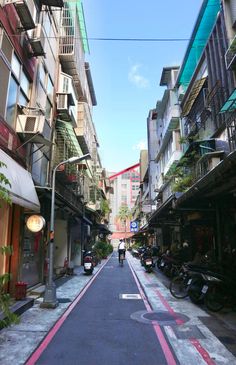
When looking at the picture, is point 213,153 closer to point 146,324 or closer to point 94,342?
point 146,324

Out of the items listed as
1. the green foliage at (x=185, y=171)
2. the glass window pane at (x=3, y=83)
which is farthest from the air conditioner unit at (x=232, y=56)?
the glass window pane at (x=3, y=83)

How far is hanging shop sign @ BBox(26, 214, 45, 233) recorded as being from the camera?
37.3 feet

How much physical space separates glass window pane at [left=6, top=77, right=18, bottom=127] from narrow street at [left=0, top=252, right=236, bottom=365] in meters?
5.86

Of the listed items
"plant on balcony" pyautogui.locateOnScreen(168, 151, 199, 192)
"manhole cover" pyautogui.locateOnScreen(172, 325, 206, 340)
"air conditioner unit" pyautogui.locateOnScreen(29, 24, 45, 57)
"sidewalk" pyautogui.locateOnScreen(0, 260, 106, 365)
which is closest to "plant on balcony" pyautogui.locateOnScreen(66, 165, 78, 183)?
"plant on balcony" pyautogui.locateOnScreen(168, 151, 199, 192)

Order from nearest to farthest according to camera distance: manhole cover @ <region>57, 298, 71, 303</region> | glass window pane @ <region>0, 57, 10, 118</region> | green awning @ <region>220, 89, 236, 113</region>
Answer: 1. glass window pane @ <region>0, 57, 10, 118</region>
2. manhole cover @ <region>57, 298, 71, 303</region>
3. green awning @ <region>220, 89, 236, 113</region>

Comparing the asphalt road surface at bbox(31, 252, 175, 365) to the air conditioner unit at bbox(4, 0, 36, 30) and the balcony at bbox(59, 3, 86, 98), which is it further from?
the balcony at bbox(59, 3, 86, 98)

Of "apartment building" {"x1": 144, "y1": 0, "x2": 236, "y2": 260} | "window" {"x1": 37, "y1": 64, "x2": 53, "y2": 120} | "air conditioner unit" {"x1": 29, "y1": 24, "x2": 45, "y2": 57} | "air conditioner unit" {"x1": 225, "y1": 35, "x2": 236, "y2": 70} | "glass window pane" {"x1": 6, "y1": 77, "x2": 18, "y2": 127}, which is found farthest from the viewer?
"window" {"x1": 37, "y1": 64, "x2": 53, "y2": 120}

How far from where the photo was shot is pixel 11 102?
35.7ft

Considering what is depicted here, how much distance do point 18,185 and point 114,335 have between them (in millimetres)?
4716

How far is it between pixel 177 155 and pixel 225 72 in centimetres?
1131

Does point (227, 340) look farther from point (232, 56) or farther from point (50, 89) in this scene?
point (50, 89)

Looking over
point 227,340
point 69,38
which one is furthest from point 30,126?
point 69,38

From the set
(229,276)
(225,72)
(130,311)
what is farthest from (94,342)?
(225,72)

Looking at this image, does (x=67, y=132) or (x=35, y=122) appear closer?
(x=35, y=122)
